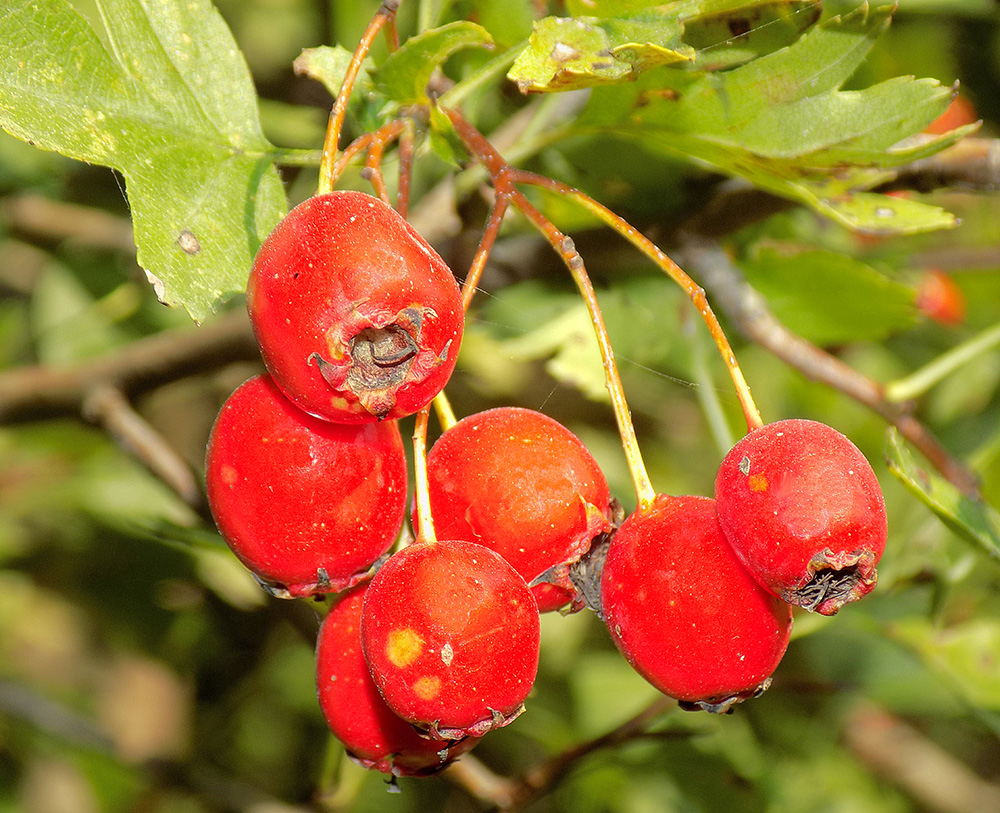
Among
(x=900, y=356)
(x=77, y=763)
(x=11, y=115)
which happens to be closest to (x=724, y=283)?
(x=11, y=115)

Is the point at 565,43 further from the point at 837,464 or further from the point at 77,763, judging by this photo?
the point at 77,763

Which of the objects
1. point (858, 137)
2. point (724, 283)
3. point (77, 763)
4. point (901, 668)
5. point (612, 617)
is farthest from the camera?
point (77, 763)

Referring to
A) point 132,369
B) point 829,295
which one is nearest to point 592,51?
point 829,295

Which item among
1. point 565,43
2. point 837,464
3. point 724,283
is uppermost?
point 565,43

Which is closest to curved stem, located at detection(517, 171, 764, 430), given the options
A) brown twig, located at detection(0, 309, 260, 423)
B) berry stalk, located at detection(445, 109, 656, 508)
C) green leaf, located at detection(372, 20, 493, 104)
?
berry stalk, located at detection(445, 109, 656, 508)

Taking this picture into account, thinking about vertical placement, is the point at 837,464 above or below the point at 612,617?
above

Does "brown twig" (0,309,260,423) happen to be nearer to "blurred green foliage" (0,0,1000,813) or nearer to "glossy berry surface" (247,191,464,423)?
"blurred green foliage" (0,0,1000,813)
